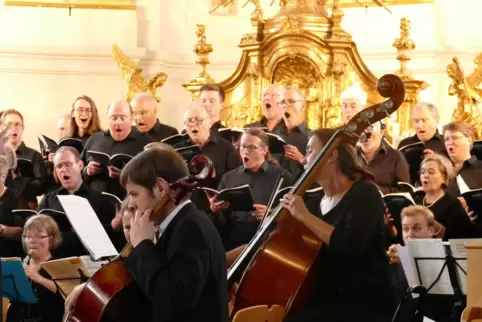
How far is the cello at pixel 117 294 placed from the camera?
3.37 meters

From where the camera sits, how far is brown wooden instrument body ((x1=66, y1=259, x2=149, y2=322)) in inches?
133

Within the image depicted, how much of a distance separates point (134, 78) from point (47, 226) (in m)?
4.55

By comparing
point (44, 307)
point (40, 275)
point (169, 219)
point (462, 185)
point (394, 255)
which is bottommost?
point (44, 307)

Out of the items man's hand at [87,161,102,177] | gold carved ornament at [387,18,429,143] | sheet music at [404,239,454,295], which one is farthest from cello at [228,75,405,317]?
gold carved ornament at [387,18,429,143]

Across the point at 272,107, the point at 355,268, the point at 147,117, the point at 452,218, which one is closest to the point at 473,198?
the point at 452,218

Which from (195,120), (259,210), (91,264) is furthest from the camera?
(195,120)

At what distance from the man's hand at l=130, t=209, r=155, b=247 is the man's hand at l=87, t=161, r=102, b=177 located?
11.1 feet

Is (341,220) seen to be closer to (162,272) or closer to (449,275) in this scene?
(449,275)

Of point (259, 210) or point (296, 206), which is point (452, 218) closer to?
point (259, 210)

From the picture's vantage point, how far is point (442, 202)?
610 cm

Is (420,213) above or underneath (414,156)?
underneath

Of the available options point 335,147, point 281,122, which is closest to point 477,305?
point 335,147

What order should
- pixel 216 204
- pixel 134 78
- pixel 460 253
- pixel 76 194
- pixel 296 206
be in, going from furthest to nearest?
pixel 134 78, pixel 76 194, pixel 216 204, pixel 460 253, pixel 296 206

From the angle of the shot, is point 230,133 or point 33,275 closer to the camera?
point 33,275
